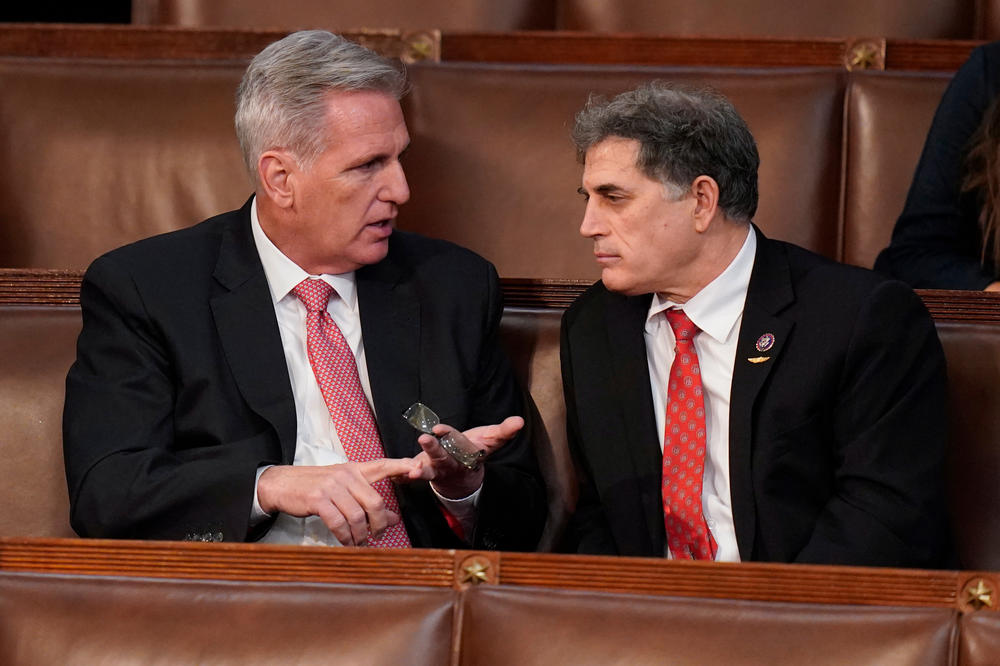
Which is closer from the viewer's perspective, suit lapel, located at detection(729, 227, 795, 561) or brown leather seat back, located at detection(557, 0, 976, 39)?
suit lapel, located at detection(729, 227, 795, 561)

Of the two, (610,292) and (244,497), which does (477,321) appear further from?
(244,497)

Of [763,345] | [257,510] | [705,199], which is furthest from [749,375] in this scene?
[257,510]

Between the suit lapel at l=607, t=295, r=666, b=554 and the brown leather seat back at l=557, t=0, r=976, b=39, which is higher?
the brown leather seat back at l=557, t=0, r=976, b=39

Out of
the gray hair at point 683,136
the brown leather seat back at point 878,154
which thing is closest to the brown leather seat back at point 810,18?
the brown leather seat back at point 878,154

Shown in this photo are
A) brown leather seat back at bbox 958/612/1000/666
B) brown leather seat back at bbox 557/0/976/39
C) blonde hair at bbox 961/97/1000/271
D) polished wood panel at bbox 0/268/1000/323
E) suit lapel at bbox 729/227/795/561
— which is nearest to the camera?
brown leather seat back at bbox 958/612/1000/666

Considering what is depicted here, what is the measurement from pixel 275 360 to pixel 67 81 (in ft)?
2.15

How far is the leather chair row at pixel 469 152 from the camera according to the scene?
1619 millimetres

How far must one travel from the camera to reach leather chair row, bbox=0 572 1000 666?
68 centimetres

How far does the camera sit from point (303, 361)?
4.03 feet

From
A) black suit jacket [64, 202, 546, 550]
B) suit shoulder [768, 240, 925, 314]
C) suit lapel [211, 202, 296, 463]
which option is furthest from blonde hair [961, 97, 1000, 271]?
suit lapel [211, 202, 296, 463]

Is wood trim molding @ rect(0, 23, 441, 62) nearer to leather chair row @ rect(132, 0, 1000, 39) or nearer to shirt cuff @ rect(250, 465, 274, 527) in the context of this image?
leather chair row @ rect(132, 0, 1000, 39)

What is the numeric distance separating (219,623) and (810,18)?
1.41 meters

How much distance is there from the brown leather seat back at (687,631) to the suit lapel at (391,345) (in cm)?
52

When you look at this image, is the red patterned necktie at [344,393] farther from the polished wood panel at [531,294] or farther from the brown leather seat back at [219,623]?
the brown leather seat back at [219,623]
